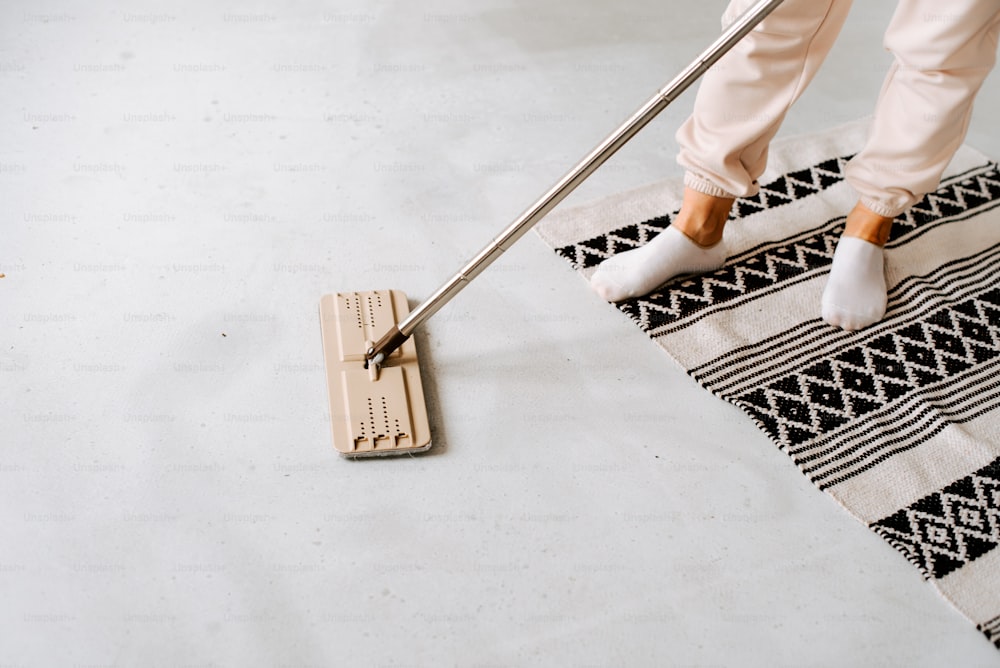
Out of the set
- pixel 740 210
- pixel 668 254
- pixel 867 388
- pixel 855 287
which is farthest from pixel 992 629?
pixel 740 210

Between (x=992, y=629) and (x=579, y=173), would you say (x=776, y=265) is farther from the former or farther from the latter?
(x=992, y=629)

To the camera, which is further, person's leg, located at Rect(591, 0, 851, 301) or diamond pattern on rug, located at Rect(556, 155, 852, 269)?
diamond pattern on rug, located at Rect(556, 155, 852, 269)

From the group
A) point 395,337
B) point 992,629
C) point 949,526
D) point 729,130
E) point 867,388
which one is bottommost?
point 992,629

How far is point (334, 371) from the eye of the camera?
137cm

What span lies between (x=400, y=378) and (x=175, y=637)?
44 centimetres

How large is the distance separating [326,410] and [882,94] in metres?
0.93

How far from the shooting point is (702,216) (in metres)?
1.55

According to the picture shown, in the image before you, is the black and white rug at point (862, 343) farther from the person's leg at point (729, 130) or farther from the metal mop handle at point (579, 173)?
the metal mop handle at point (579, 173)

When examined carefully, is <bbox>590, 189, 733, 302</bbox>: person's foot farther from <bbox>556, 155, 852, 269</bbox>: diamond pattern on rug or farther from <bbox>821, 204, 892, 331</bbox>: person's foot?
<bbox>821, 204, 892, 331</bbox>: person's foot

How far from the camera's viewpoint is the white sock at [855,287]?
5.07 feet

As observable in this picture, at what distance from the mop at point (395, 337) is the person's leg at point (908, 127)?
32 cm

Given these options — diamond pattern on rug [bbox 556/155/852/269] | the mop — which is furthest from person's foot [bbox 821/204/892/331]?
the mop

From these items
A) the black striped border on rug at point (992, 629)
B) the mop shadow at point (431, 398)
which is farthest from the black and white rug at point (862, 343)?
the mop shadow at point (431, 398)

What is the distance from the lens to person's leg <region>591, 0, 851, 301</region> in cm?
136
